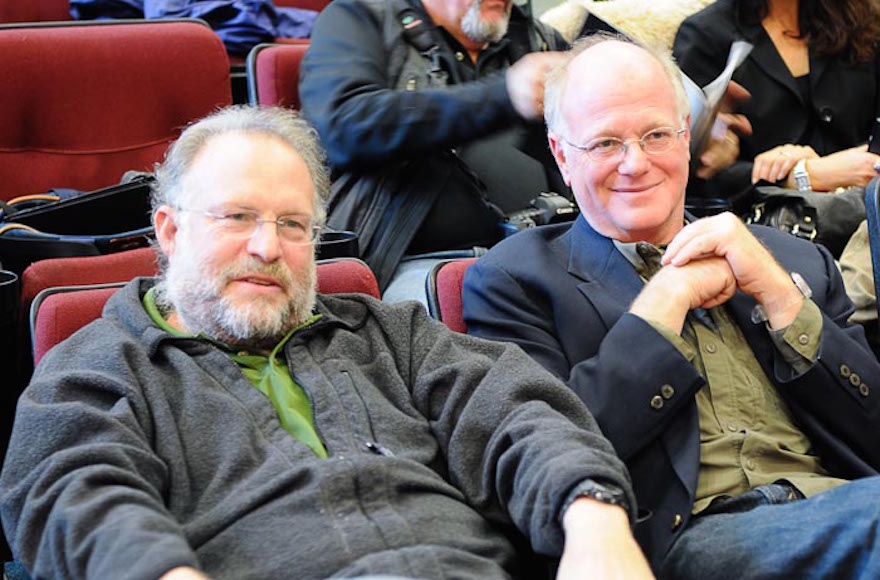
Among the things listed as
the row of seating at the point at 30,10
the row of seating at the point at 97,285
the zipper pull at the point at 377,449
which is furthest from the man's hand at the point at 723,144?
the row of seating at the point at 30,10

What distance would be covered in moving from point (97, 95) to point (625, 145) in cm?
128

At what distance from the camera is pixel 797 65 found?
9.22 feet

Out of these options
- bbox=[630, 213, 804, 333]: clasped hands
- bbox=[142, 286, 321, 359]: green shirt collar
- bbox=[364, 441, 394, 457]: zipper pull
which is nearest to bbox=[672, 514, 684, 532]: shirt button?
bbox=[630, 213, 804, 333]: clasped hands

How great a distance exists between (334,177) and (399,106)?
0.83 ft

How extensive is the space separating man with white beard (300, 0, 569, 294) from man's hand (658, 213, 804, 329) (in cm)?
63

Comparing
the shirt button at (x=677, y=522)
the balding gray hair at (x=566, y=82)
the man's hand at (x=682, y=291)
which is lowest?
the shirt button at (x=677, y=522)

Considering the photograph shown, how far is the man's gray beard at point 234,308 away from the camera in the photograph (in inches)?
60.4

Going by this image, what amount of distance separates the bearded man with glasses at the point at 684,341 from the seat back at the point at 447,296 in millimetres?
54

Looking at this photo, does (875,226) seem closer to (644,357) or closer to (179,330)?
(644,357)

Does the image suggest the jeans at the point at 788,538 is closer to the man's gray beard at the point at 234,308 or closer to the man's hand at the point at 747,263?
the man's hand at the point at 747,263

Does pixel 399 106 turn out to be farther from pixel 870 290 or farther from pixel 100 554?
pixel 100 554

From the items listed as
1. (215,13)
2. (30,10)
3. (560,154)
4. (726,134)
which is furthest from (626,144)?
(30,10)

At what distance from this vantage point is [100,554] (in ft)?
3.67

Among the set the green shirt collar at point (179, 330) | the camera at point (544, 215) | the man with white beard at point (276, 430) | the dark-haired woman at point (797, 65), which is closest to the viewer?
the man with white beard at point (276, 430)
